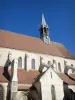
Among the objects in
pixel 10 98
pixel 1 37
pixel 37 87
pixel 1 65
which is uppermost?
pixel 1 37

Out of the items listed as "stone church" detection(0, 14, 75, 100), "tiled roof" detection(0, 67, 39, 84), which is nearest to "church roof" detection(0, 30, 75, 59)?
"stone church" detection(0, 14, 75, 100)

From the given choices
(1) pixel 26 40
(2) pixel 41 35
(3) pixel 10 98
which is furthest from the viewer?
(2) pixel 41 35

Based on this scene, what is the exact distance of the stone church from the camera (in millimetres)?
22811

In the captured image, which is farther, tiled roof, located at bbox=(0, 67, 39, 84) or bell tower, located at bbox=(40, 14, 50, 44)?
bell tower, located at bbox=(40, 14, 50, 44)

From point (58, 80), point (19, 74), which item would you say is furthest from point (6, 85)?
point (58, 80)

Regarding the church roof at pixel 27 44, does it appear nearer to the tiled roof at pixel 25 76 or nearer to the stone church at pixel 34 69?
the stone church at pixel 34 69

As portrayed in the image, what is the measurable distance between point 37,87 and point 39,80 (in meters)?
1.27

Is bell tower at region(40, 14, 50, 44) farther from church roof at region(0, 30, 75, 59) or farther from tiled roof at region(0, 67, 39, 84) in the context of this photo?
tiled roof at region(0, 67, 39, 84)

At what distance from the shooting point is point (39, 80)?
77.5 ft

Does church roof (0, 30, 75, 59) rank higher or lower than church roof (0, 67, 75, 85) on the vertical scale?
higher

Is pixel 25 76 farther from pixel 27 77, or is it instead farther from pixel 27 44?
pixel 27 44

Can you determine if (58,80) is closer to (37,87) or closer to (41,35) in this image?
(37,87)

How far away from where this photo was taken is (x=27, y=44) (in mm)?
31422

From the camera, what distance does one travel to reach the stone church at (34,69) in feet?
74.8
